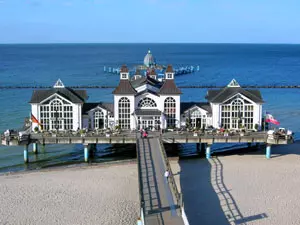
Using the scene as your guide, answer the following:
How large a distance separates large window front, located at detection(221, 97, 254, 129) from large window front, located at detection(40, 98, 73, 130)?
15161 millimetres

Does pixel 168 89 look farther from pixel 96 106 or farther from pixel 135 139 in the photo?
pixel 96 106

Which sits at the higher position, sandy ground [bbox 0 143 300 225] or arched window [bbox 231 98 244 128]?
arched window [bbox 231 98 244 128]

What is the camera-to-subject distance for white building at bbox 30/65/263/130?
4591 centimetres

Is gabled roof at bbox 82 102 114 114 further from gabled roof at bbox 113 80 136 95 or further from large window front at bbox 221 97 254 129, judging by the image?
large window front at bbox 221 97 254 129

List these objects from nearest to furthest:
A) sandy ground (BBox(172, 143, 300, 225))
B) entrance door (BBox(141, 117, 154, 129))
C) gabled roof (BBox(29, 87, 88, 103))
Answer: sandy ground (BBox(172, 143, 300, 225))
entrance door (BBox(141, 117, 154, 129))
gabled roof (BBox(29, 87, 88, 103))

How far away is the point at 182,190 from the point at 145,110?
13800 millimetres

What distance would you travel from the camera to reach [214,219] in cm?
2895

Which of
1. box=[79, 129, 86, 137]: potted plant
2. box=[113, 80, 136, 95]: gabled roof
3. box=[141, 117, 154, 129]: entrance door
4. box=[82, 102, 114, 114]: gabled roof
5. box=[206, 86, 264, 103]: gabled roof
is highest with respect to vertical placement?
box=[113, 80, 136, 95]: gabled roof

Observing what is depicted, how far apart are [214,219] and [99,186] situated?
10011mm

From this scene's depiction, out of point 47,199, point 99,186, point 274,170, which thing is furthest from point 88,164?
point 274,170

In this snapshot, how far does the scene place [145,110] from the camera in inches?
1827

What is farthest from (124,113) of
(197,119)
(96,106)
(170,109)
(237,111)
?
(237,111)

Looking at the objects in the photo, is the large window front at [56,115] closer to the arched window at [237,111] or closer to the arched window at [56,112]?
the arched window at [56,112]

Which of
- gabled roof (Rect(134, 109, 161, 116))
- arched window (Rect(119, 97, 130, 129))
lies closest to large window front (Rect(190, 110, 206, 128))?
gabled roof (Rect(134, 109, 161, 116))
